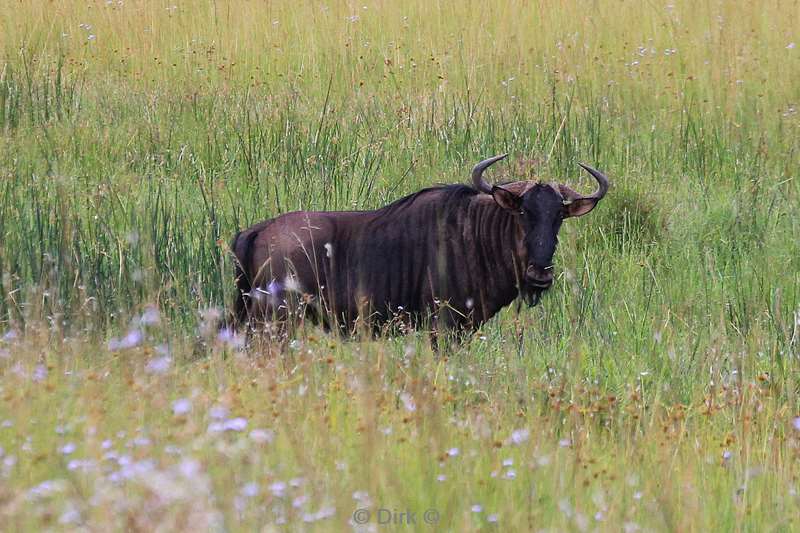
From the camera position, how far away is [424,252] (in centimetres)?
673

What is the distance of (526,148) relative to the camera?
8977mm

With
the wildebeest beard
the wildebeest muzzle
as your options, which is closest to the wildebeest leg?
the wildebeest muzzle

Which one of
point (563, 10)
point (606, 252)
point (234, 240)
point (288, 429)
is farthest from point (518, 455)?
point (563, 10)

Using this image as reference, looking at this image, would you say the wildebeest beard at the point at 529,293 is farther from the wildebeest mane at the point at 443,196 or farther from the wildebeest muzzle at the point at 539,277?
the wildebeest mane at the point at 443,196

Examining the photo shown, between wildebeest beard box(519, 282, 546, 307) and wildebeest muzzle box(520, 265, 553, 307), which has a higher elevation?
wildebeest muzzle box(520, 265, 553, 307)

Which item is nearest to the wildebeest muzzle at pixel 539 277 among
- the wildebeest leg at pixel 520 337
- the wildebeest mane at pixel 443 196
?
the wildebeest leg at pixel 520 337

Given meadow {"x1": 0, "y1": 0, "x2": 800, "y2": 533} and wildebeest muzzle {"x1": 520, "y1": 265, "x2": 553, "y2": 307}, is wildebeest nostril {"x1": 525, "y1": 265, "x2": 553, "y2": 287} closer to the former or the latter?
wildebeest muzzle {"x1": 520, "y1": 265, "x2": 553, "y2": 307}

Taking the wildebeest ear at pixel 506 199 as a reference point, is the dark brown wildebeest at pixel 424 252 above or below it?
below

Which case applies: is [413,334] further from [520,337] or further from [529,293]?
[529,293]

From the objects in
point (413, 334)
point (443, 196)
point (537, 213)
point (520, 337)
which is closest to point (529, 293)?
point (537, 213)

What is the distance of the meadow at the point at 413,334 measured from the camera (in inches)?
132

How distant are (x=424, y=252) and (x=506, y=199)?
0.55 metres

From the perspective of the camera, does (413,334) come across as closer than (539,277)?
Yes

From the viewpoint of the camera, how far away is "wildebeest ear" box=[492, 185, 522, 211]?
258 inches
